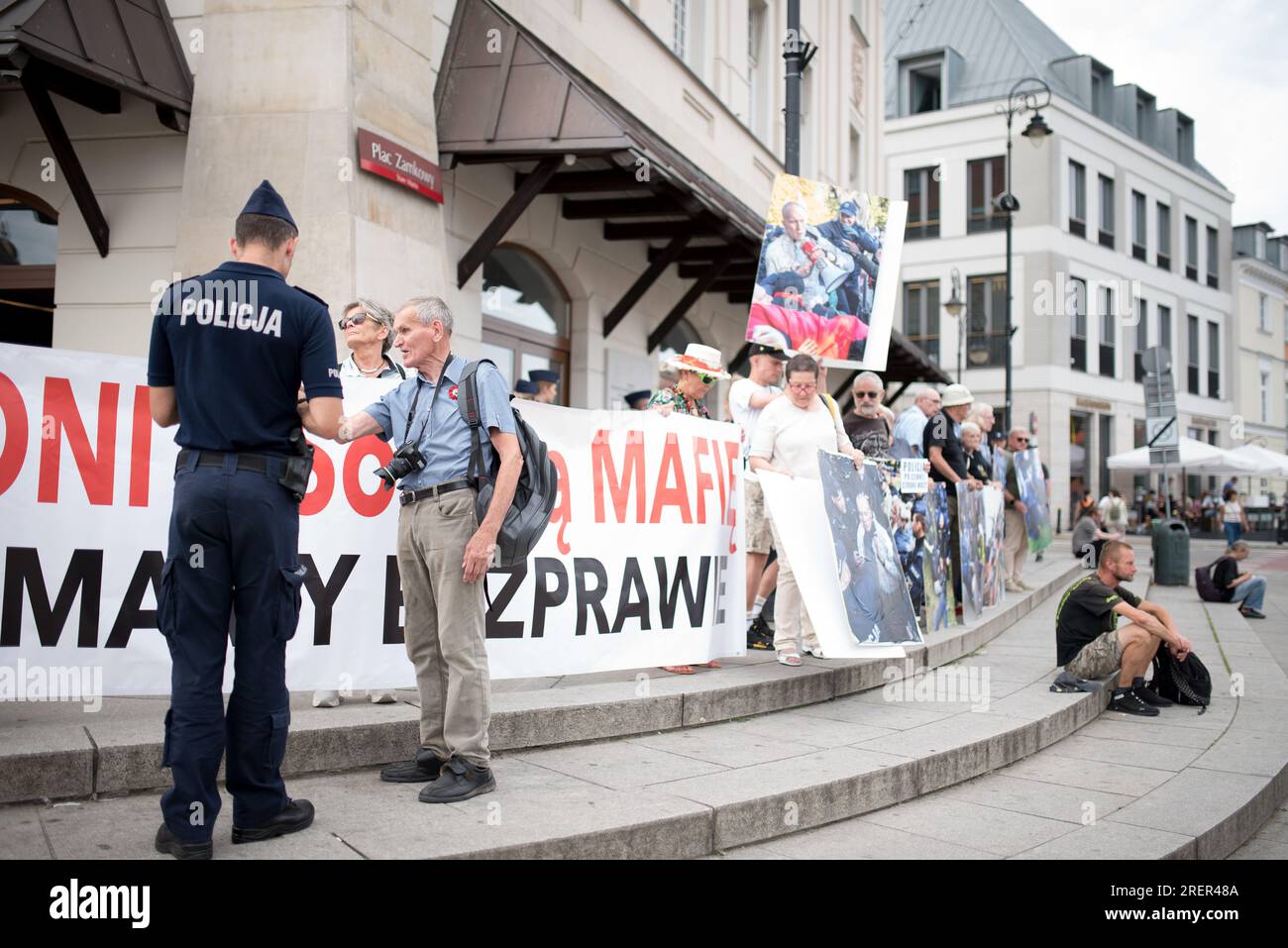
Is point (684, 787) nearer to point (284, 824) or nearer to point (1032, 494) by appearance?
point (284, 824)

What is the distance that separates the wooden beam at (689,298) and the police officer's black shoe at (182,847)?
10.8m

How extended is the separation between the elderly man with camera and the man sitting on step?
185 inches

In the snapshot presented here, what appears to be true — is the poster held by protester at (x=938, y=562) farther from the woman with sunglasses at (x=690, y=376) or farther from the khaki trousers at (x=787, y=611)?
the woman with sunglasses at (x=690, y=376)

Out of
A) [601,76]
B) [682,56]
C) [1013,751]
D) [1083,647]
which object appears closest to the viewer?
[1013,751]

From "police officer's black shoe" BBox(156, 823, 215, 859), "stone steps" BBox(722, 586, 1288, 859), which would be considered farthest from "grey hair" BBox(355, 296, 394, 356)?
"stone steps" BBox(722, 586, 1288, 859)

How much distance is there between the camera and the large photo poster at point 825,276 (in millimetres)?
7086

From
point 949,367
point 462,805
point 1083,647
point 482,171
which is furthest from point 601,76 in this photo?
point 949,367

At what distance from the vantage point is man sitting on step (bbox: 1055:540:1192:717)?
278 inches

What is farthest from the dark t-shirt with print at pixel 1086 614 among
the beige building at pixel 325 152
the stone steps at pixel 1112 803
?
the beige building at pixel 325 152

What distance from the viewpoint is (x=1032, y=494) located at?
552 inches

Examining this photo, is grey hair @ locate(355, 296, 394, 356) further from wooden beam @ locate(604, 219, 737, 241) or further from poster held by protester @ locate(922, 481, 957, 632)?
wooden beam @ locate(604, 219, 737, 241)
